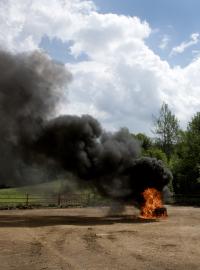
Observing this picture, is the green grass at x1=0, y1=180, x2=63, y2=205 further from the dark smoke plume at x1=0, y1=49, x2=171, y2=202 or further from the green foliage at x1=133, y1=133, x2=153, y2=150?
the green foliage at x1=133, y1=133, x2=153, y2=150

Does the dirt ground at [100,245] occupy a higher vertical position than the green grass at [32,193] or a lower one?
lower

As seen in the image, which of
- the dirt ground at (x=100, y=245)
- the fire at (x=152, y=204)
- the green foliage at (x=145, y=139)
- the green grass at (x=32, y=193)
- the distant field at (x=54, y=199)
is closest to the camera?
the dirt ground at (x=100, y=245)

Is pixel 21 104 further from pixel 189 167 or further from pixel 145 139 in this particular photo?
pixel 145 139

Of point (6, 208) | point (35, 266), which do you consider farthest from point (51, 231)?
point (6, 208)

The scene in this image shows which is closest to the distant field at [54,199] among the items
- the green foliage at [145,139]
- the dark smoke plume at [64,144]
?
the dark smoke plume at [64,144]

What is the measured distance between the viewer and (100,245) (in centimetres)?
1831

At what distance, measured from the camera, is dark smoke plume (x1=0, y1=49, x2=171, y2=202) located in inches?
1216

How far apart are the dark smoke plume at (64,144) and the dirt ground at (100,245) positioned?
442cm

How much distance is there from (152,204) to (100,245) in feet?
40.4

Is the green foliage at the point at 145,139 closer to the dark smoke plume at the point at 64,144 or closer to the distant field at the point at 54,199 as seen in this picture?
the distant field at the point at 54,199

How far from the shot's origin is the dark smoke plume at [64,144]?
3089 centimetres

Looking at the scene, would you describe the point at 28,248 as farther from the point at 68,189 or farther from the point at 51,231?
the point at 68,189

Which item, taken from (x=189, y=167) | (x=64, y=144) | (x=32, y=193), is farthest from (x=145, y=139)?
(x=64, y=144)

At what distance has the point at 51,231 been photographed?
898 inches
